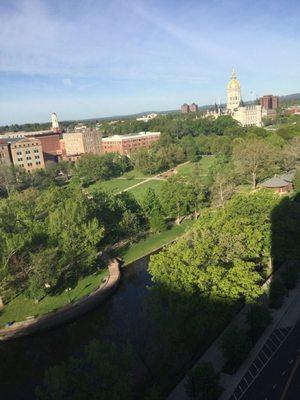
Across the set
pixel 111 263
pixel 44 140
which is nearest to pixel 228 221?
pixel 111 263

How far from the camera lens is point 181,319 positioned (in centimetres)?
2386

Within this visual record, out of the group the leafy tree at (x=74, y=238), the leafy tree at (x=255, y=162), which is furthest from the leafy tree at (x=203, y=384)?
the leafy tree at (x=255, y=162)

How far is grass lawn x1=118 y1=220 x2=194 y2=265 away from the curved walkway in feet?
28.9

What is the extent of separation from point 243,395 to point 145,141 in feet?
409

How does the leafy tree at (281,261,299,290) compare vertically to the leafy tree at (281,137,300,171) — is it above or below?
below

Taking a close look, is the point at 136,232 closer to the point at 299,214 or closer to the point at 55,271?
the point at 55,271

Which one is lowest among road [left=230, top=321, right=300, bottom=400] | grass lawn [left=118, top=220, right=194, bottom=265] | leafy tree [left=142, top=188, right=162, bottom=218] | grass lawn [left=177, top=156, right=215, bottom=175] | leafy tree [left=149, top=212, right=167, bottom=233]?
grass lawn [left=118, top=220, right=194, bottom=265]

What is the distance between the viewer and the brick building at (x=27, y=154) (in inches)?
4429

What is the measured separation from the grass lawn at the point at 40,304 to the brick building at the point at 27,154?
81.4m

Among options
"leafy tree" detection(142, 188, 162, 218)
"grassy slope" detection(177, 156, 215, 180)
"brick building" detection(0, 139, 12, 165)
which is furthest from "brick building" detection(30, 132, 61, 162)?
"leafy tree" detection(142, 188, 162, 218)

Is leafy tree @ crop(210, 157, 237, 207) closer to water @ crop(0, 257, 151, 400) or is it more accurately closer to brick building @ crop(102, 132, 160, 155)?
water @ crop(0, 257, 151, 400)

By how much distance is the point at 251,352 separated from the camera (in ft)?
81.3

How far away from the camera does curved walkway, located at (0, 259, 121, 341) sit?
104ft

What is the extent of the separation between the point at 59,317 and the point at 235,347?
53.6ft
